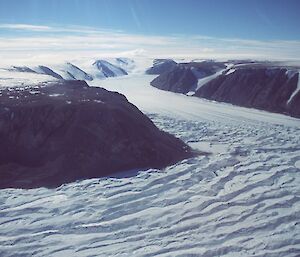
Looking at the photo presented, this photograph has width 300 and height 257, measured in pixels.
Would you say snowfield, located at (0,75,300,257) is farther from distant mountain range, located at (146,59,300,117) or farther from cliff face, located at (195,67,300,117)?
distant mountain range, located at (146,59,300,117)

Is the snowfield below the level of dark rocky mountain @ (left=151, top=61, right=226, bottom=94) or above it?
below

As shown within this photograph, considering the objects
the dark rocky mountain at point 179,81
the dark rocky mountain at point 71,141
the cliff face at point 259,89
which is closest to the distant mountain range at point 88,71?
the dark rocky mountain at point 179,81

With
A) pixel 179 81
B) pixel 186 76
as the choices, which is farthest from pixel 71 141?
pixel 179 81

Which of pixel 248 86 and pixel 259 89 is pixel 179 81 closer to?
pixel 248 86

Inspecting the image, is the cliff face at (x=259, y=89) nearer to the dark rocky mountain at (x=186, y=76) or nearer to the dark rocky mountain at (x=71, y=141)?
the dark rocky mountain at (x=186, y=76)

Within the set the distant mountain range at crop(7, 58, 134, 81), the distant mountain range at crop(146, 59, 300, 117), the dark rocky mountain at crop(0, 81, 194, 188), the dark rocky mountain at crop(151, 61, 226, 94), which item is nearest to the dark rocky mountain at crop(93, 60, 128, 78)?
the distant mountain range at crop(7, 58, 134, 81)

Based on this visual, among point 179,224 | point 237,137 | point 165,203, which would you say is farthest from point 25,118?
point 237,137
